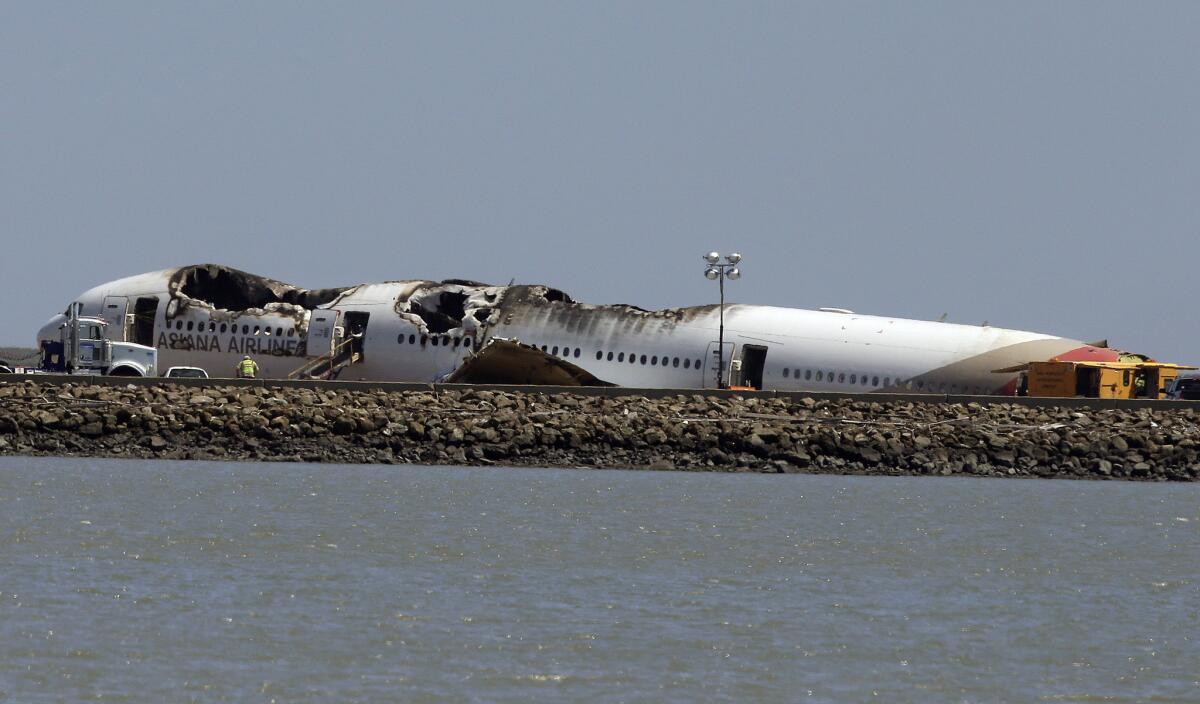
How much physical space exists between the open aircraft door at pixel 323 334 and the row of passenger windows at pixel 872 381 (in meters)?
14.6

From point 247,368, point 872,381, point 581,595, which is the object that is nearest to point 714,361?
point 872,381

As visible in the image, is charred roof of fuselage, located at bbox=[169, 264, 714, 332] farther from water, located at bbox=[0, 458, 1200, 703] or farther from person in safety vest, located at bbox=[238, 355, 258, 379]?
water, located at bbox=[0, 458, 1200, 703]

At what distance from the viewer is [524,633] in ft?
73.5

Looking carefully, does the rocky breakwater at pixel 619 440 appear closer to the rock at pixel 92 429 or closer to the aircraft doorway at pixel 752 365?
the rock at pixel 92 429

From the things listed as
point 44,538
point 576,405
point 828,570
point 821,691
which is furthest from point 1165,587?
point 576,405

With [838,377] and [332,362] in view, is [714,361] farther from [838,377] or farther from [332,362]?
[332,362]

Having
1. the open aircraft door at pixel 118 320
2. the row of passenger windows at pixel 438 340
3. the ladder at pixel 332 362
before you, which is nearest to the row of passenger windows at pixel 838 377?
the row of passenger windows at pixel 438 340

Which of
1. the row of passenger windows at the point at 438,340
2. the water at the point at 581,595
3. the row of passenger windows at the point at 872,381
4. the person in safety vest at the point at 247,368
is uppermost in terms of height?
the row of passenger windows at the point at 438,340

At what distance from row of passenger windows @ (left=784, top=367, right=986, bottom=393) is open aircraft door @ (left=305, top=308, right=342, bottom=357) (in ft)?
48.0

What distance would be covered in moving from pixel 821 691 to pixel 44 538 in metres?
16.2

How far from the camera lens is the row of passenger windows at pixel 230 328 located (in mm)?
59969

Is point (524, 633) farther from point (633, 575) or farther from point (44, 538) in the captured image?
point (44, 538)

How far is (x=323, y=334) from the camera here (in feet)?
195

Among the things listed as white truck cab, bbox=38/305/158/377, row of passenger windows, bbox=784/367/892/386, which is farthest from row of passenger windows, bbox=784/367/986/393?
white truck cab, bbox=38/305/158/377
